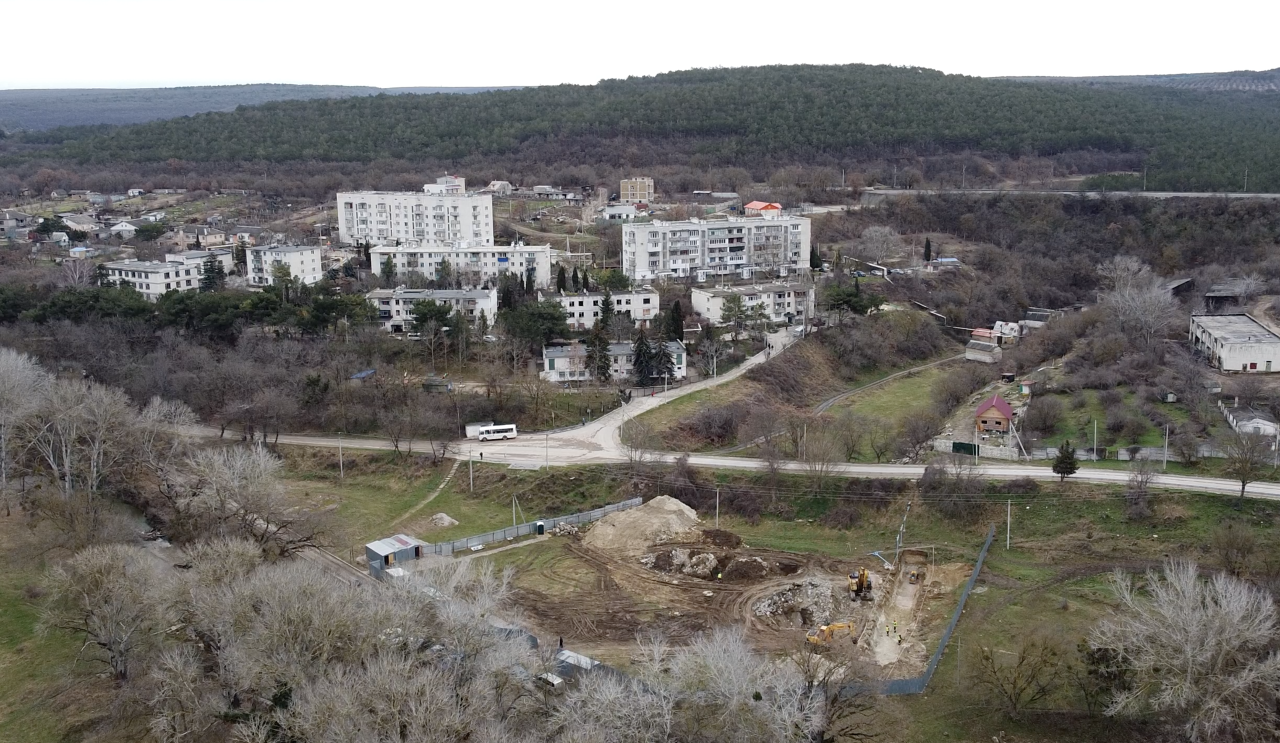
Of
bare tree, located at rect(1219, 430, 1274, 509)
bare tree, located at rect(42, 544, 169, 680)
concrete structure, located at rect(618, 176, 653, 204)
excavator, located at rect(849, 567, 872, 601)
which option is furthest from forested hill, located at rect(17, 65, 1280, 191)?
bare tree, located at rect(42, 544, 169, 680)

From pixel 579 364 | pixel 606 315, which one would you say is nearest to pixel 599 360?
pixel 579 364

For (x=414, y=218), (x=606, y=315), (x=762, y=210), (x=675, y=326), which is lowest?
(x=675, y=326)

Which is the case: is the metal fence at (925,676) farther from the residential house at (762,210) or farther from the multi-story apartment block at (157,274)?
the residential house at (762,210)

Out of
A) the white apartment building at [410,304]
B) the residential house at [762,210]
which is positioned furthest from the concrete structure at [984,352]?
the white apartment building at [410,304]

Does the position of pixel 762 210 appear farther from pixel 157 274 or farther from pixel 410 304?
pixel 157 274

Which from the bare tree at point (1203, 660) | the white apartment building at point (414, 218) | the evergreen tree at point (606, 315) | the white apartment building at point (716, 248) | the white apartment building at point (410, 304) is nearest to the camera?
the bare tree at point (1203, 660)

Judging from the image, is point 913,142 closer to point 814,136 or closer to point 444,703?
point 814,136
